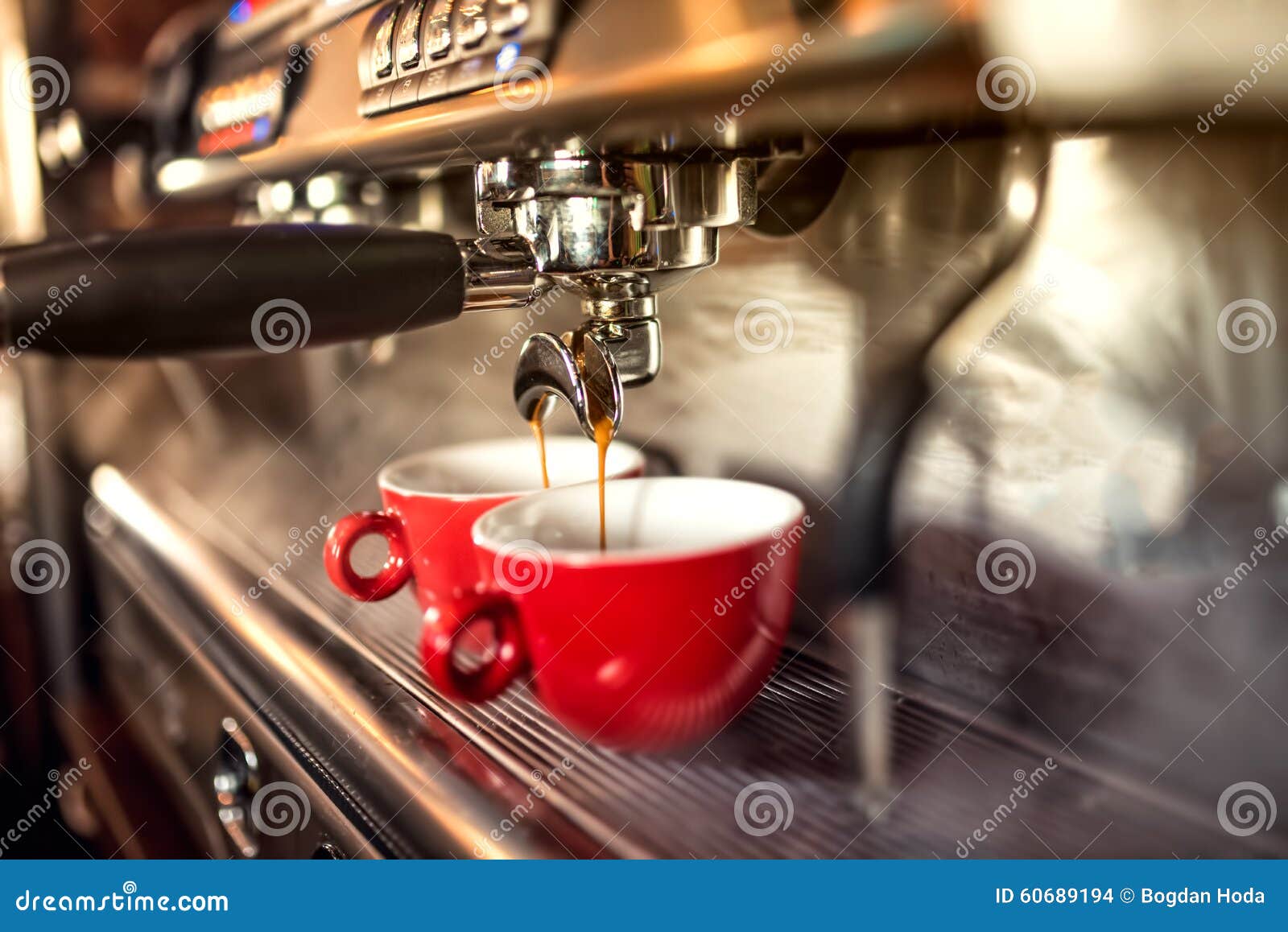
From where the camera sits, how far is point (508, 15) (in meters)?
0.37

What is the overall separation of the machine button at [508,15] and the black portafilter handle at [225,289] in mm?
77

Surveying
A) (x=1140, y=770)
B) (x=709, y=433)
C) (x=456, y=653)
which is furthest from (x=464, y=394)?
(x=1140, y=770)

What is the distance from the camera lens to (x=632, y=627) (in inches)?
16.2

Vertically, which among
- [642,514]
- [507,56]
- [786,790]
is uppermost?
[507,56]

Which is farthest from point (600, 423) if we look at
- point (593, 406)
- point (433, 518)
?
point (433, 518)

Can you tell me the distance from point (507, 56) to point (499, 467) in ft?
1.02


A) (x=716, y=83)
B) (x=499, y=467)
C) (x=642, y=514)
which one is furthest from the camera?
(x=499, y=467)

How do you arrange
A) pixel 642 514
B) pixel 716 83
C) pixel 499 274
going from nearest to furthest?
1. pixel 716 83
2. pixel 499 274
3. pixel 642 514

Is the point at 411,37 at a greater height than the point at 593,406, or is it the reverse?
the point at 411,37

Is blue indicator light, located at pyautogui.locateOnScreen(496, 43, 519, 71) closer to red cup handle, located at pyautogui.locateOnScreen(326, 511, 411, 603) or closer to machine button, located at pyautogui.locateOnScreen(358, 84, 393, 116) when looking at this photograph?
machine button, located at pyautogui.locateOnScreen(358, 84, 393, 116)

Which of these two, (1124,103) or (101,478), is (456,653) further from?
(101,478)

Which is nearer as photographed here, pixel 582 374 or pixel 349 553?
pixel 582 374

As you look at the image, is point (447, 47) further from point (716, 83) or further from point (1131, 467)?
point (1131, 467)

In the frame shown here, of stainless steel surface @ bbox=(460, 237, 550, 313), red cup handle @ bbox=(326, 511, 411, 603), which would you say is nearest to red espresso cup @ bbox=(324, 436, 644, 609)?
red cup handle @ bbox=(326, 511, 411, 603)
